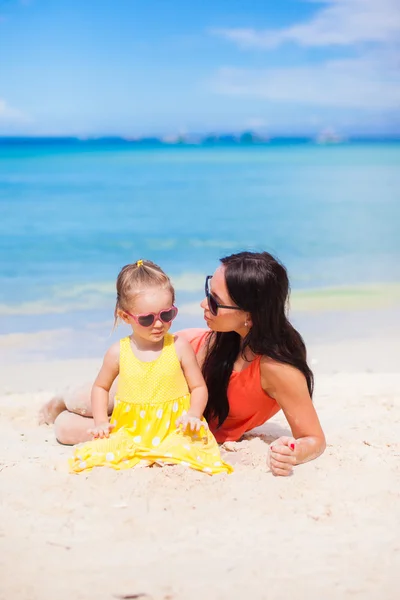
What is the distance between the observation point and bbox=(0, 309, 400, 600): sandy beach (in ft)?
8.08

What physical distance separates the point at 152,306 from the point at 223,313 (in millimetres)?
356

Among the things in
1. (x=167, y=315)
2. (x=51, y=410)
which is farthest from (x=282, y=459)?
(x=51, y=410)

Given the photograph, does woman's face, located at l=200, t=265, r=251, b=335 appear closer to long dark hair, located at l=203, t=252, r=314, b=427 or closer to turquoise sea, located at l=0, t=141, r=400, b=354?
long dark hair, located at l=203, t=252, r=314, b=427

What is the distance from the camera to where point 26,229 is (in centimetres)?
1514

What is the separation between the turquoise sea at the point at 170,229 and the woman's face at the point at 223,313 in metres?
0.35

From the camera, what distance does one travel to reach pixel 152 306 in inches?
131

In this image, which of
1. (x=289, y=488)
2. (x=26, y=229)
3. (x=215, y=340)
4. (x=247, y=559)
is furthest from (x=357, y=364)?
(x=26, y=229)

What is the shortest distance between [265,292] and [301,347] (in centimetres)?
35

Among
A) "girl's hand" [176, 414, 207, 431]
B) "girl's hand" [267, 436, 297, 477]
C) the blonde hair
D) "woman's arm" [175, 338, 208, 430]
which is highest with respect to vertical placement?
the blonde hair

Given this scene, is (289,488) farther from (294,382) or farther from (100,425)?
(100,425)

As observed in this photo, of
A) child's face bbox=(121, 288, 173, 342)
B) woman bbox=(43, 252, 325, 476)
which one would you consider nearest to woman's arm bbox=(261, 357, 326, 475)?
woman bbox=(43, 252, 325, 476)

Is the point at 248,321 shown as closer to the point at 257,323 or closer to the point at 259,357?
the point at 257,323

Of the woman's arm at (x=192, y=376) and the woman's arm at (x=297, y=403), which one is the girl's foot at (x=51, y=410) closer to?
the woman's arm at (x=192, y=376)

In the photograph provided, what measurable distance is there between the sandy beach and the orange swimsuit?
0.10 m
